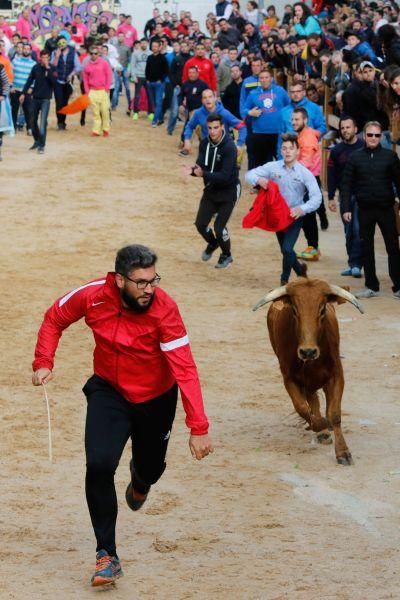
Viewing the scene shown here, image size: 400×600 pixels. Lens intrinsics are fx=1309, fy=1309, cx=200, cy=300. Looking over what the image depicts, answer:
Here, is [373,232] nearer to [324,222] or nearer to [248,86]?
[324,222]

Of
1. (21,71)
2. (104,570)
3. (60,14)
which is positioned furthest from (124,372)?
(60,14)

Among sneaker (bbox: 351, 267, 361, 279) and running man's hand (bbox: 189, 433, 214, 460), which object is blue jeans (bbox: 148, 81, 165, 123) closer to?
sneaker (bbox: 351, 267, 361, 279)

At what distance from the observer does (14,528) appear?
827 cm

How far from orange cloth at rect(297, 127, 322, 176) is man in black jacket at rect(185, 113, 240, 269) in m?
1.92

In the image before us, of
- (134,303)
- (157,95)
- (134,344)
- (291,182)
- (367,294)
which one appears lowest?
(157,95)

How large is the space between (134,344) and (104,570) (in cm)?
125

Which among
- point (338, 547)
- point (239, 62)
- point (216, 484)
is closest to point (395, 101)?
point (216, 484)

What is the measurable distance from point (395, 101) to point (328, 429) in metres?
6.41

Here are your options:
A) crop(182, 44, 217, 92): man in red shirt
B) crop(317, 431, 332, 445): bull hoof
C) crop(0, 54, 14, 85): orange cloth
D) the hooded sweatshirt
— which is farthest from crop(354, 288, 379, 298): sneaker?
crop(0, 54, 14, 85): orange cloth

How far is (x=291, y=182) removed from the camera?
14820 mm

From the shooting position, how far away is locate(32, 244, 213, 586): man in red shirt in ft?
22.8

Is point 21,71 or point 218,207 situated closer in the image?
point 218,207

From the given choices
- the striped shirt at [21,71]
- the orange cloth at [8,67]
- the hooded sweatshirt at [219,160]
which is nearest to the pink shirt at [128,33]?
the striped shirt at [21,71]

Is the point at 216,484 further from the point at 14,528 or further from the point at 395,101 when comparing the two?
the point at 395,101
